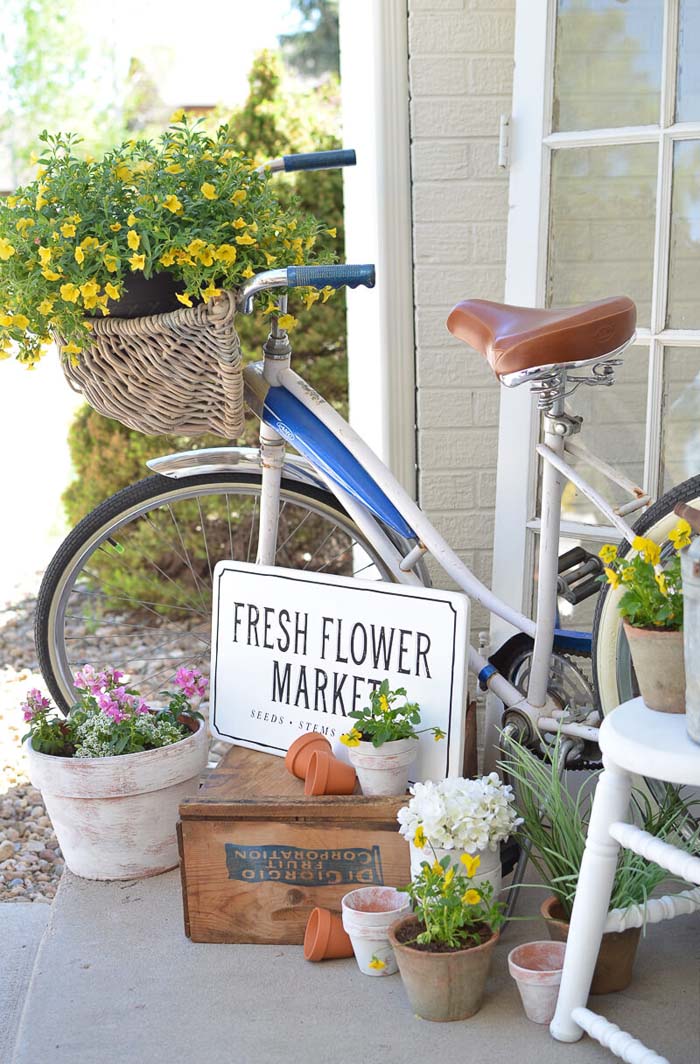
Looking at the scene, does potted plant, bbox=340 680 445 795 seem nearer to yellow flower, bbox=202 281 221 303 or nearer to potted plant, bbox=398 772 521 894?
potted plant, bbox=398 772 521 894

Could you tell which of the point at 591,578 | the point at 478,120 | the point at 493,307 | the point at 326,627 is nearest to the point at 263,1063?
the point at 326,627

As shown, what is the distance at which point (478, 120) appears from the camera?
8.11 feet

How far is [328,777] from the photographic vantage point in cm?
182

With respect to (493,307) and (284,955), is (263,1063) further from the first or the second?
(493,307)

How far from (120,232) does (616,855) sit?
1.24 meters

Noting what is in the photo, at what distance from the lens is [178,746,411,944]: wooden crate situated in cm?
179

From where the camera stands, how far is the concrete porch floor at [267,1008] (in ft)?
5.15

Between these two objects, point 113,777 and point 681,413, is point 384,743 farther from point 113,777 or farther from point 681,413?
point 681,413

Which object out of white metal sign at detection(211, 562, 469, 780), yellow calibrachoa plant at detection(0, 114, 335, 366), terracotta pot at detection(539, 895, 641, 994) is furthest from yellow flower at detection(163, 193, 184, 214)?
terracotta pot at detection(539, 895, 641, 994)

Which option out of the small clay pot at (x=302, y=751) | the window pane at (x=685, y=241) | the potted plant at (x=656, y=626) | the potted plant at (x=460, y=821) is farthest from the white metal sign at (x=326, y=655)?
the window pane at (x=685, y=241)

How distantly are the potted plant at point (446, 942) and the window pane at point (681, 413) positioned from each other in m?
0.96

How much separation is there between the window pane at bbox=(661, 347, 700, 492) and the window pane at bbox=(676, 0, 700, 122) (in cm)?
44

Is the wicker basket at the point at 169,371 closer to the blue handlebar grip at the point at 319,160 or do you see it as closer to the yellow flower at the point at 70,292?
the yellow flower at the point at 70,292

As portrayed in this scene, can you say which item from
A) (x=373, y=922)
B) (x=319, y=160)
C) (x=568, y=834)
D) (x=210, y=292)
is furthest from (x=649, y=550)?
(x=319, y=160)
